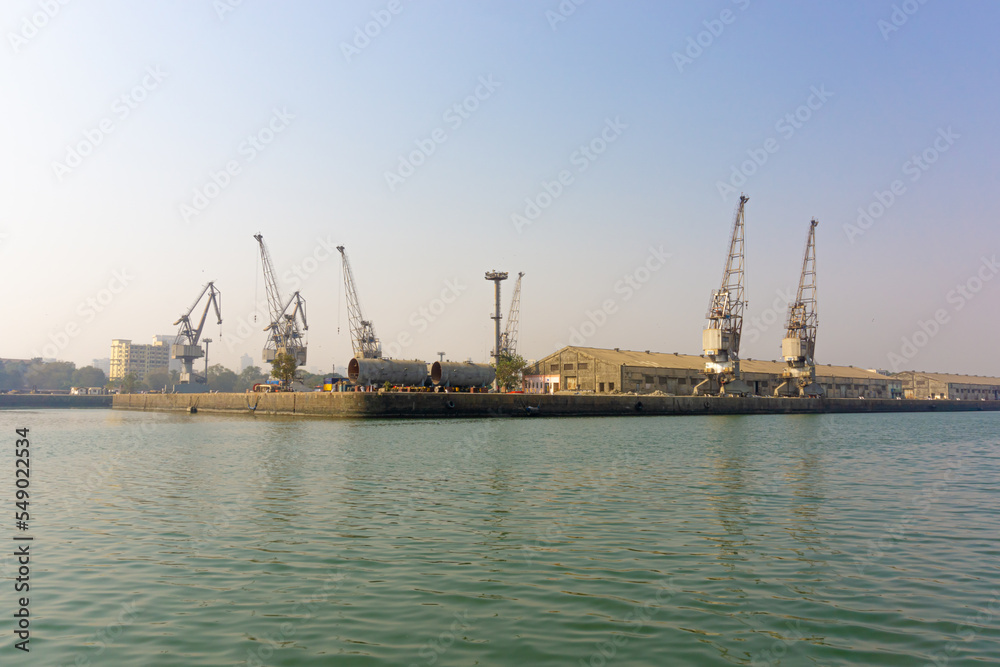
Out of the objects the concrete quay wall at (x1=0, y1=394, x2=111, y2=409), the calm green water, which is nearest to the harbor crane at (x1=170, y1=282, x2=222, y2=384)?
the concrete quay wall at (x1=0, y1=394, x2=111, y2=409)

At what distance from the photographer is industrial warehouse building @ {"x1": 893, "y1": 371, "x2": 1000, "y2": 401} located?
16700 cm

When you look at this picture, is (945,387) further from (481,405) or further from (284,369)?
(284,369)

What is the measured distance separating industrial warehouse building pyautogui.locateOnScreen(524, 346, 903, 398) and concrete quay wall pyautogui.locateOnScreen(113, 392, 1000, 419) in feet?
36.3

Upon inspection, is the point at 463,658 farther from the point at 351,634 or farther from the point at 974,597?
the point at 974,597

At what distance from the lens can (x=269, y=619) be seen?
9016 mm

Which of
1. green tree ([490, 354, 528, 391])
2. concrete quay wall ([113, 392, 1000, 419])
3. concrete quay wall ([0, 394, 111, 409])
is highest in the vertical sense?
green tree ([490, 354, 528, 391])

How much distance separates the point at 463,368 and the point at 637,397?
2310 centimetres

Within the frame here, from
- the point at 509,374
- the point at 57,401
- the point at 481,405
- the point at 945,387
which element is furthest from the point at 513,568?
the point at 945,387

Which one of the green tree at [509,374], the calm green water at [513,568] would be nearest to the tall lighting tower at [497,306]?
the green tree at [509,374]

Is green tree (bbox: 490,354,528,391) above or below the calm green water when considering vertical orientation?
above

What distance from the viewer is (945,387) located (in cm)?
16662

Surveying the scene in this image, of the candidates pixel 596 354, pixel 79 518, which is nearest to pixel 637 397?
pixel 596 354

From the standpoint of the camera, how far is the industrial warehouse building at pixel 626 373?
10206 centimetres

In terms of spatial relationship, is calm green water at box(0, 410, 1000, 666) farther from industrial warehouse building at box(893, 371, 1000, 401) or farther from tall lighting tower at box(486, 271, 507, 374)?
industrial warehouse building at box(893, 371, 1000, 401)
